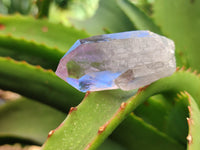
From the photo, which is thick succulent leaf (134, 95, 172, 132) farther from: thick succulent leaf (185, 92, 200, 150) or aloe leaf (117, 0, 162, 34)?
aloe leaf (117, 0, 162, 34)

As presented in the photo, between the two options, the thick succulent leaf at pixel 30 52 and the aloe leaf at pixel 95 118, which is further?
the thick succulent leaf at pixel 30 52


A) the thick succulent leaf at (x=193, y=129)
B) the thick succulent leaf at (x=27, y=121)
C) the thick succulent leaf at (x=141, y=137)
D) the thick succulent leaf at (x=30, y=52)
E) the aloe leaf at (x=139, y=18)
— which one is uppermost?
the thick succulent leaf at (x=193, y=129)

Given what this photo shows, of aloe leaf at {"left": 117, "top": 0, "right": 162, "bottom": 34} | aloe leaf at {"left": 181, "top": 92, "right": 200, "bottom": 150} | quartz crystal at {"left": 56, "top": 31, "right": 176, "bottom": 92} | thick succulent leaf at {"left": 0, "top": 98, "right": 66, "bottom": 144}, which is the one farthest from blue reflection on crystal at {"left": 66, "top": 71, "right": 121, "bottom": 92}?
aloe leaf at {"left": 117, "top": 0, "right": 162, "bottom": 34}

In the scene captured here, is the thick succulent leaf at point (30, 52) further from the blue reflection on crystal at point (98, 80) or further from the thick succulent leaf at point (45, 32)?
the blue reflection on crystal at point (98, 80)

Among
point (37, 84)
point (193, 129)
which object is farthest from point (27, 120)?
point (193, 129)

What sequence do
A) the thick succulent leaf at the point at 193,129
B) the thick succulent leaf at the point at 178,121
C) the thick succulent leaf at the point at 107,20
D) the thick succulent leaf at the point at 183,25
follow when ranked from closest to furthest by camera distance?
1. the thick succulent leaf at the point at 193,129
2. the thick succulent leaf at the point at 178,121
3. the thick succulent leaf at the point at 183,25
4. the thick succulent leaf at the point at 107,20

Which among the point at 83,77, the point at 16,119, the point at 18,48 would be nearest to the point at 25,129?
the point at 16,119

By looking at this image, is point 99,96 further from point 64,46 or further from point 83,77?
point 64,46

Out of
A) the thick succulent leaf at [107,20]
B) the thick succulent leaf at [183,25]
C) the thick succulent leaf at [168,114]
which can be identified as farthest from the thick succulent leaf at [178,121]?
the thick succulent leaf at [107,20]

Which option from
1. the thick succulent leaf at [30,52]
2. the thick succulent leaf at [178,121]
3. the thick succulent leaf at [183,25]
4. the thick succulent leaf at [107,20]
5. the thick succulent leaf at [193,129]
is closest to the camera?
the thick succulent leaf at [193,129]
